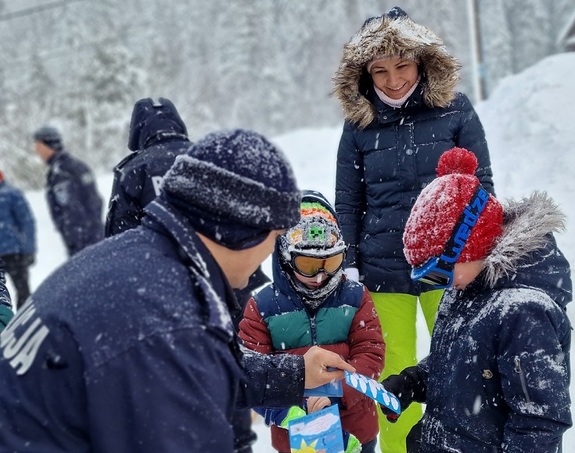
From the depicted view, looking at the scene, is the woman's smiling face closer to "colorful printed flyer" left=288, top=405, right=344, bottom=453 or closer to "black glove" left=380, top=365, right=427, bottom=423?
"black glove" left=380, top=365, right=427, bottom=423

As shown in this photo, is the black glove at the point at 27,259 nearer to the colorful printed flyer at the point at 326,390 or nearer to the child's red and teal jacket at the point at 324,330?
the child's red and teal jacket at the point at 324,330

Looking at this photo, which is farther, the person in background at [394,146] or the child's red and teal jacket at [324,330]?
the person in background at [394,146]

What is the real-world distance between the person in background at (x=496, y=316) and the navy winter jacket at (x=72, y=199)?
19.1 ft

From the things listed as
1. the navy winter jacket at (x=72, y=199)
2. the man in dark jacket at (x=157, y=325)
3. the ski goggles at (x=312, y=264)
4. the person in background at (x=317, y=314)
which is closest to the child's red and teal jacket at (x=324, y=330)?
the person in background at (x=317, y=314)

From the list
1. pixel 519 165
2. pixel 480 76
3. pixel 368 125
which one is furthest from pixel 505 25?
pixel 368 125

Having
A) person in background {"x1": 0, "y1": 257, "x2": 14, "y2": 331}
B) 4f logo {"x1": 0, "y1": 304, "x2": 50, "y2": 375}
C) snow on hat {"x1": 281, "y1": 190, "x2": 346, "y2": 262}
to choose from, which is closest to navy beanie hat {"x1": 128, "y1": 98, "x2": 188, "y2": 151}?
snow on hat {"x1": 281, "y1": 190, "x2": 346, "y2": 262}

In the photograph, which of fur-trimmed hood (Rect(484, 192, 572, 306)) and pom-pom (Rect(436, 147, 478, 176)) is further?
pom-pom (Rect(436, 147, 478, 176))

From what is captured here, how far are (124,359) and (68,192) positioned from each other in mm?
6427

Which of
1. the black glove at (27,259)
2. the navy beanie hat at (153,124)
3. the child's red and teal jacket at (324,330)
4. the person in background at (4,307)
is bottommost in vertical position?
the black glove at (27,259)

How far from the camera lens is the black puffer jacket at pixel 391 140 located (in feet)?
10.3

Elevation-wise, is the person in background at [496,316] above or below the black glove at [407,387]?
above

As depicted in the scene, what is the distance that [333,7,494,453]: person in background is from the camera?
10.3 feet

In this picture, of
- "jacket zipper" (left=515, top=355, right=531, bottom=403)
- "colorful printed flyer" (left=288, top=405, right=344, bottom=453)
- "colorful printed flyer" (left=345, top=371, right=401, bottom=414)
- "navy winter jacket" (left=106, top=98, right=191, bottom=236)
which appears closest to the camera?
"jacket zipper" (left=515, top=355, right=531, bottom=403)

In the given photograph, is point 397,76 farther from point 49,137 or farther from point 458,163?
point 49,137
